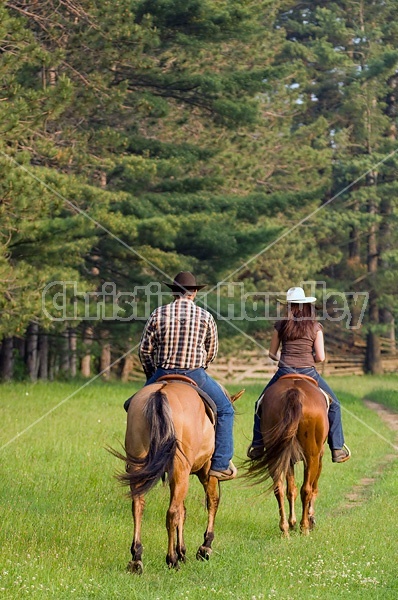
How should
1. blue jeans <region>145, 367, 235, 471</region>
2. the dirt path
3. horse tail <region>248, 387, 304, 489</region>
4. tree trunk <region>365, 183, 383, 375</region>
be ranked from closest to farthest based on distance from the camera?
blue jeans <region>145, 367, 235, 471</region> → horse tail <region>248, 387, 304, 489</region> → the dirt path → tree trunk <region>365, 183, 383, 375</region>

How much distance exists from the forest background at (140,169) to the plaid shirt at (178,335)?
31.6ft

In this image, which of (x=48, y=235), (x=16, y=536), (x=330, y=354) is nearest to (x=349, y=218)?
(x=330, y=354)

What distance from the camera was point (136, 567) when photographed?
24.5ft

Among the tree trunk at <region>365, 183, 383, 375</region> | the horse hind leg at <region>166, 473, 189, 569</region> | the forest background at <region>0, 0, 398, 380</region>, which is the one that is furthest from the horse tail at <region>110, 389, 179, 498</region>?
the tree trunk at <region>365, 183, 383, 375</region>

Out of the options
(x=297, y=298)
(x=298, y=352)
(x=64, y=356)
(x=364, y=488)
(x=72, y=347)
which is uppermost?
(x=297, y=298)

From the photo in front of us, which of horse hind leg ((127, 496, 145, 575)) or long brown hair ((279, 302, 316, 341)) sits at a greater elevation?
long brown hair ((279, 302, 316, 341))

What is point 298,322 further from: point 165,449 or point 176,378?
point 165,449

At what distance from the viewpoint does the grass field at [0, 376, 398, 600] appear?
6680 millimetres

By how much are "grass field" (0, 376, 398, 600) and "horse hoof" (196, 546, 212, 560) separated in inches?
2.5

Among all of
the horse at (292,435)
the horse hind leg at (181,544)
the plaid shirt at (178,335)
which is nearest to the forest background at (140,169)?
the horse at (292,435)

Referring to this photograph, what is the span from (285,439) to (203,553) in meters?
1.85

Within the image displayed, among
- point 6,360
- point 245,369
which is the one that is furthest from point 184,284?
point 245,369

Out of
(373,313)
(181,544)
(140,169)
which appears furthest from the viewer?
(373,313)

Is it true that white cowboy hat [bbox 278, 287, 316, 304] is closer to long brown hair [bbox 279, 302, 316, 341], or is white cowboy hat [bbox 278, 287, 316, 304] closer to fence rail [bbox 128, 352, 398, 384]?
long brown hair [bbox 279, 302, 316, 341]
